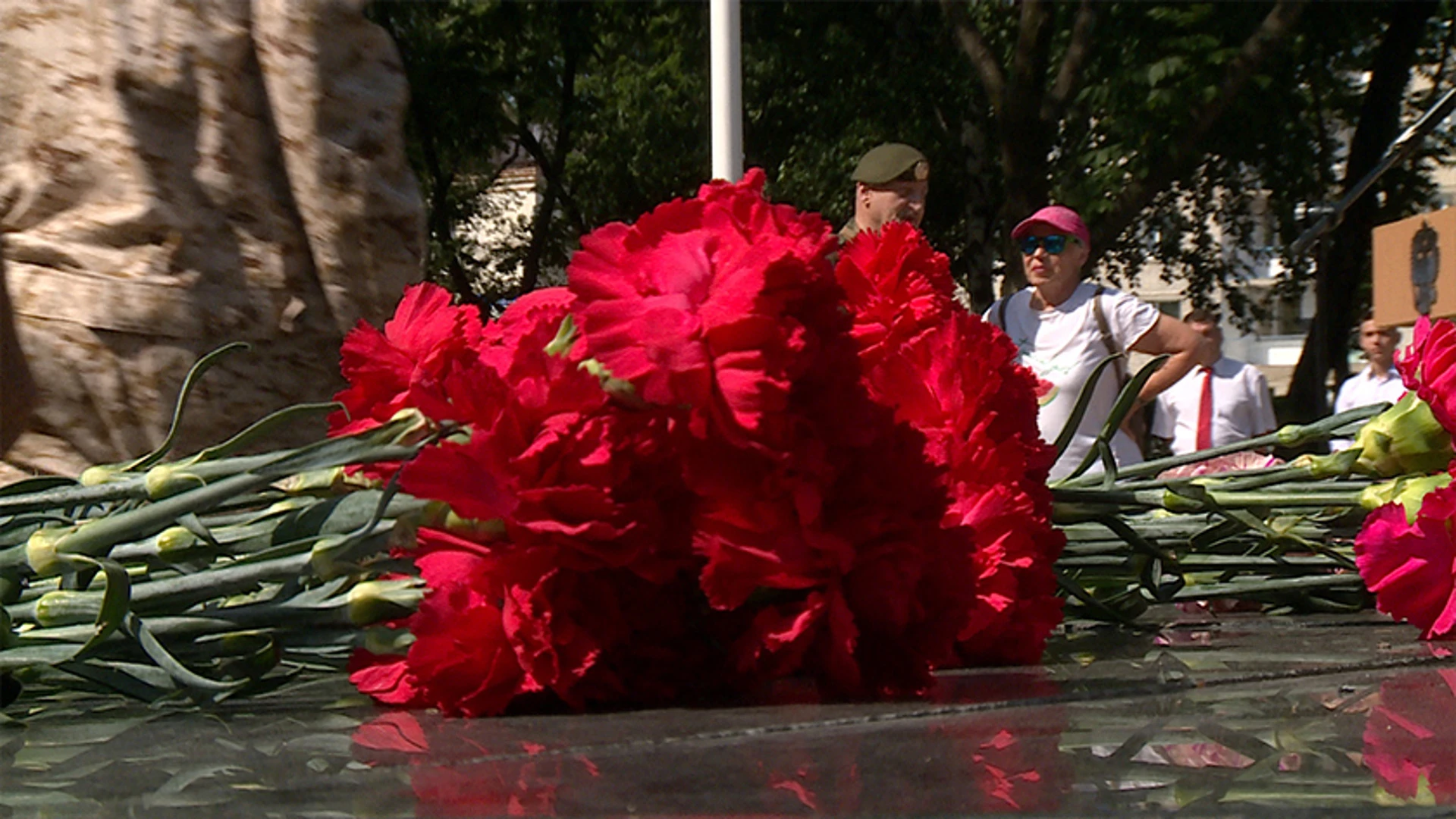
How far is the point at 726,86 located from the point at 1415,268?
3444 mm

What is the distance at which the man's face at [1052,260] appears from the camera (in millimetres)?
4938

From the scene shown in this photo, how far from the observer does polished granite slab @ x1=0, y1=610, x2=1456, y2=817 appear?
1222mm

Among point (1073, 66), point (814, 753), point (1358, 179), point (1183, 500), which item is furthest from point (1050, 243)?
point (1358, 179)

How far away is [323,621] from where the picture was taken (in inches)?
66.9

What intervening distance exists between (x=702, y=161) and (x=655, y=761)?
64.0ft

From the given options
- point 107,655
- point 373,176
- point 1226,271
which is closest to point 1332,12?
point 1226,271

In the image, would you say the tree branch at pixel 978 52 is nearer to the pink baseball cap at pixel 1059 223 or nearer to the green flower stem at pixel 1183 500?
the pink baseball cap at pixel 1059 223

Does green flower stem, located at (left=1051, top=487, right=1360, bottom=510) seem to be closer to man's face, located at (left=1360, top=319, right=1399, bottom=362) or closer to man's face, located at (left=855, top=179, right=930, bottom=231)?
man's face, located at (left=855, top=179, right=930, bottom=231)

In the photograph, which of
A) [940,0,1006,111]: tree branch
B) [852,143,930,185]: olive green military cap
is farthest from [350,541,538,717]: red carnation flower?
[940,0,1006,111]: tree branch

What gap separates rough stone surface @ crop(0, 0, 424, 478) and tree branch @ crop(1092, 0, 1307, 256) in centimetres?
1012

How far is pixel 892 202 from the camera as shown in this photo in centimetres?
451

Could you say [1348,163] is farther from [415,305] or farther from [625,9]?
[415,305]

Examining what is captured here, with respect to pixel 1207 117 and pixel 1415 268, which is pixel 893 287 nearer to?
pixel 1415 268

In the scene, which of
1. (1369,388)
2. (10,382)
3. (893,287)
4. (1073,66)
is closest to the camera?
(893,287)
